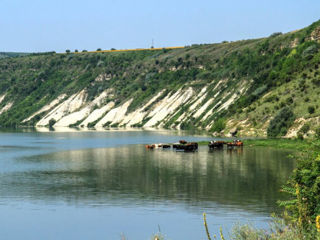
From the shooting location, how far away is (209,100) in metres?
152

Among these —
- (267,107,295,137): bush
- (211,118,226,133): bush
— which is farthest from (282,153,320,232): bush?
(211,118,226,133): bush

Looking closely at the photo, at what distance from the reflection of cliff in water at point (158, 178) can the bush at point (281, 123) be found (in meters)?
13.8

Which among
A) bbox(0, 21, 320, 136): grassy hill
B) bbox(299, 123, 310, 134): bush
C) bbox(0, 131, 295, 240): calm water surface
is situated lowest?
bbox(0, 131, 295, 240): calm water surface

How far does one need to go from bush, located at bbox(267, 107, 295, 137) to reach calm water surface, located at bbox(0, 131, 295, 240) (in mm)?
16362

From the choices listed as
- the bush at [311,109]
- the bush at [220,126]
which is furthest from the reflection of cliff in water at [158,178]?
the bush at [220,126]

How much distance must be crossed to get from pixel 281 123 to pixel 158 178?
43.8m

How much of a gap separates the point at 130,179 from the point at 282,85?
62368mm

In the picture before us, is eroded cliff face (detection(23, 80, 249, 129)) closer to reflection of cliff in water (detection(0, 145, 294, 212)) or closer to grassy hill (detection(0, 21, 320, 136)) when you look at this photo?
grassy hill (detection(0, 21, 320, 136))

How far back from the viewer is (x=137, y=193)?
4556cm

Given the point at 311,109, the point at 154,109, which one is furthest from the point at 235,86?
the point at 311,109

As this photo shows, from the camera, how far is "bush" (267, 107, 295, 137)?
92.5 m

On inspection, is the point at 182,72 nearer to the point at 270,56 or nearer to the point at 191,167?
the point at 270,56

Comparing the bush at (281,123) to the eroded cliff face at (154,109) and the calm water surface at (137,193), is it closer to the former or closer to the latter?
the calm water surface at (137,193)

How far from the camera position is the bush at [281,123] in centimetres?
9250
